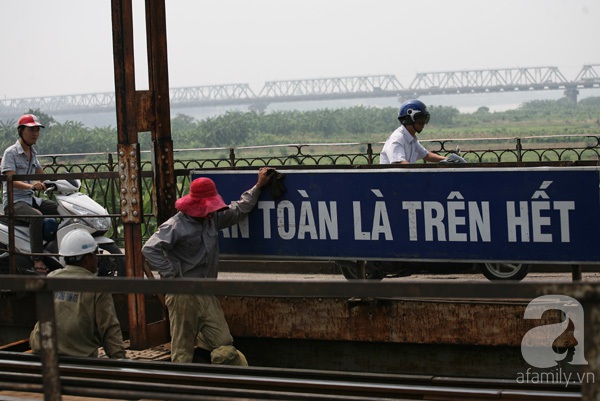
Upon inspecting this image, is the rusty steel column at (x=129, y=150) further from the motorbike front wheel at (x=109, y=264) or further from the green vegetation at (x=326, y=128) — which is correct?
the green vegetation at (x=326, y=128)

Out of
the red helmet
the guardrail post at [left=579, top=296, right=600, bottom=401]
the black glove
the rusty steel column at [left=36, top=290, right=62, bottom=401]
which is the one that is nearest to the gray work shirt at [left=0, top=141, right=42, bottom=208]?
the red helmet

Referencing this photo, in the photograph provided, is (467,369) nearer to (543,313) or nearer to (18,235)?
(543,313)

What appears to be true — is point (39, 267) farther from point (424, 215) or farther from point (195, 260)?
point (424, 215)

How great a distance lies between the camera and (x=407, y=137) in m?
8.26

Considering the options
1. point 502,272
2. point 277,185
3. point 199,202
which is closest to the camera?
point 199,202

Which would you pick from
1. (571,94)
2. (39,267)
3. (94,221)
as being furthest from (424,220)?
(571,94)

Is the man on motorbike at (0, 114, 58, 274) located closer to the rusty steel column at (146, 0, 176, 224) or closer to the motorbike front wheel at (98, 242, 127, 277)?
the motorbike front wheel at (98, 242, 127, 277)

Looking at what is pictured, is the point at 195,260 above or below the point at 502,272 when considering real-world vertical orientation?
above

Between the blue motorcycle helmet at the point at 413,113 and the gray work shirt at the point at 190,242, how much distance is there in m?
1.74

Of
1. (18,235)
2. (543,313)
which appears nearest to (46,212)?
(18,235)

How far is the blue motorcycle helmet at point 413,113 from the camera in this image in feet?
27.1

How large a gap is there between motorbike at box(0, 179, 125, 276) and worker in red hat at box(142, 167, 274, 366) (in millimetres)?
2325

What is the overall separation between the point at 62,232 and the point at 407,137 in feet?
11.4

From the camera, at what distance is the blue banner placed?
6.41 m
